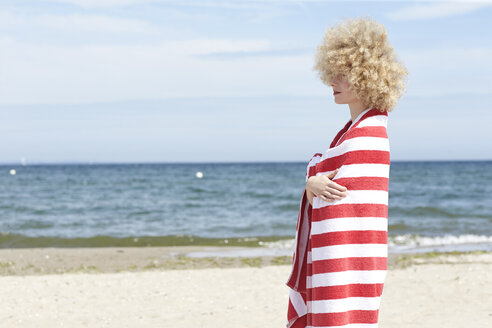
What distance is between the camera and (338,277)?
2596mm

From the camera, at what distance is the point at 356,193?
259cm

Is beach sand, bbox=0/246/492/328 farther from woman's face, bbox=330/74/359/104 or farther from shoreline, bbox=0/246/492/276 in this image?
woman's face, bbox=330/74/359/104

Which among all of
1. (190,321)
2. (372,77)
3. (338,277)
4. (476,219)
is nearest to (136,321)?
(190,321)

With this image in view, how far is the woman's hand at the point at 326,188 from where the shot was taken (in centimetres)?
256

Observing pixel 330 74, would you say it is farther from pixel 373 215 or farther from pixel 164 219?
pixel 164 219

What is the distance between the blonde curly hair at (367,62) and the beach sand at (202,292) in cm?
343

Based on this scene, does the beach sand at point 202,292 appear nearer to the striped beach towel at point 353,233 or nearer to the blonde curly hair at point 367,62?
the striped beach towel at point 353,233

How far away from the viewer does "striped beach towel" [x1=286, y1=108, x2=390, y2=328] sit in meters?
2.59

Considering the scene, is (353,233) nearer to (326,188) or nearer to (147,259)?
(326,188)

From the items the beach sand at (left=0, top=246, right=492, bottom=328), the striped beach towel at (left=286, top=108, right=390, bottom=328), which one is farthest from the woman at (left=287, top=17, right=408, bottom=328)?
the beach sand at (left=0, top=246, right=492, bottom=328)

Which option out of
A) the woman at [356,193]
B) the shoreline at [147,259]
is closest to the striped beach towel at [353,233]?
the woman at [356,193]

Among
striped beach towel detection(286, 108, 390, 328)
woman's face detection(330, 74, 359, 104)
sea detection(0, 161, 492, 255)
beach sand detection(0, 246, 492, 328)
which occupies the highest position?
woman's face detection(330, 74, 359, 104)

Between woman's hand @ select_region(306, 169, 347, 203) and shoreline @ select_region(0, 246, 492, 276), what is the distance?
259 inches

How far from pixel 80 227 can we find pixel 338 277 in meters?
14.7
